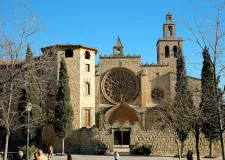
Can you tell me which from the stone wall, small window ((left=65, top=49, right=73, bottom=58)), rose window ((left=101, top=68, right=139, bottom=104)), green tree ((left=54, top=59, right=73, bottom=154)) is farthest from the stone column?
green tree ((left=54, top=59, right=73, bottom=154))

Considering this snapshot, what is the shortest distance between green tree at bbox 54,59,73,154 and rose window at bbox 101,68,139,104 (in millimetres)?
13809

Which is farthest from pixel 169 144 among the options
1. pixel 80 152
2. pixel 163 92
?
pixel 163 92

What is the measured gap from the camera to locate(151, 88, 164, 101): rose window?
4672cm

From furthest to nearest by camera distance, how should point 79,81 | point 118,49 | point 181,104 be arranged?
1. point 118,49
2. point 79,81
3. point 181,104

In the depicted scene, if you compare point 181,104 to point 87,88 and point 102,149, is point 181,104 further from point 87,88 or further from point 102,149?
point 87,88

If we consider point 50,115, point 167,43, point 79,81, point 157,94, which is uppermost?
point 167,43

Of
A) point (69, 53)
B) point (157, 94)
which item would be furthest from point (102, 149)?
point (157, 94)

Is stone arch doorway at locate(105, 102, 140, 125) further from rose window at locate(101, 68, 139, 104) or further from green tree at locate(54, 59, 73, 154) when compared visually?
green tree at locate(54, 59, 73, 154)

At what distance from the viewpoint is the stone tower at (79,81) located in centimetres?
3628

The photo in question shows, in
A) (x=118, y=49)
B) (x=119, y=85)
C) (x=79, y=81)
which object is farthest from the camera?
(x=118, y=49)

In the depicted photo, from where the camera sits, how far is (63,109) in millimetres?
32625

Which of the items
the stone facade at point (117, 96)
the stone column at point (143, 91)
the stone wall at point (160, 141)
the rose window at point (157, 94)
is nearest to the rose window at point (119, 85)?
the stone facade at point (117, 96)

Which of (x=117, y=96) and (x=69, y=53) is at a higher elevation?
(x=69, y=53)

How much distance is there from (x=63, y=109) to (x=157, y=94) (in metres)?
17.9
